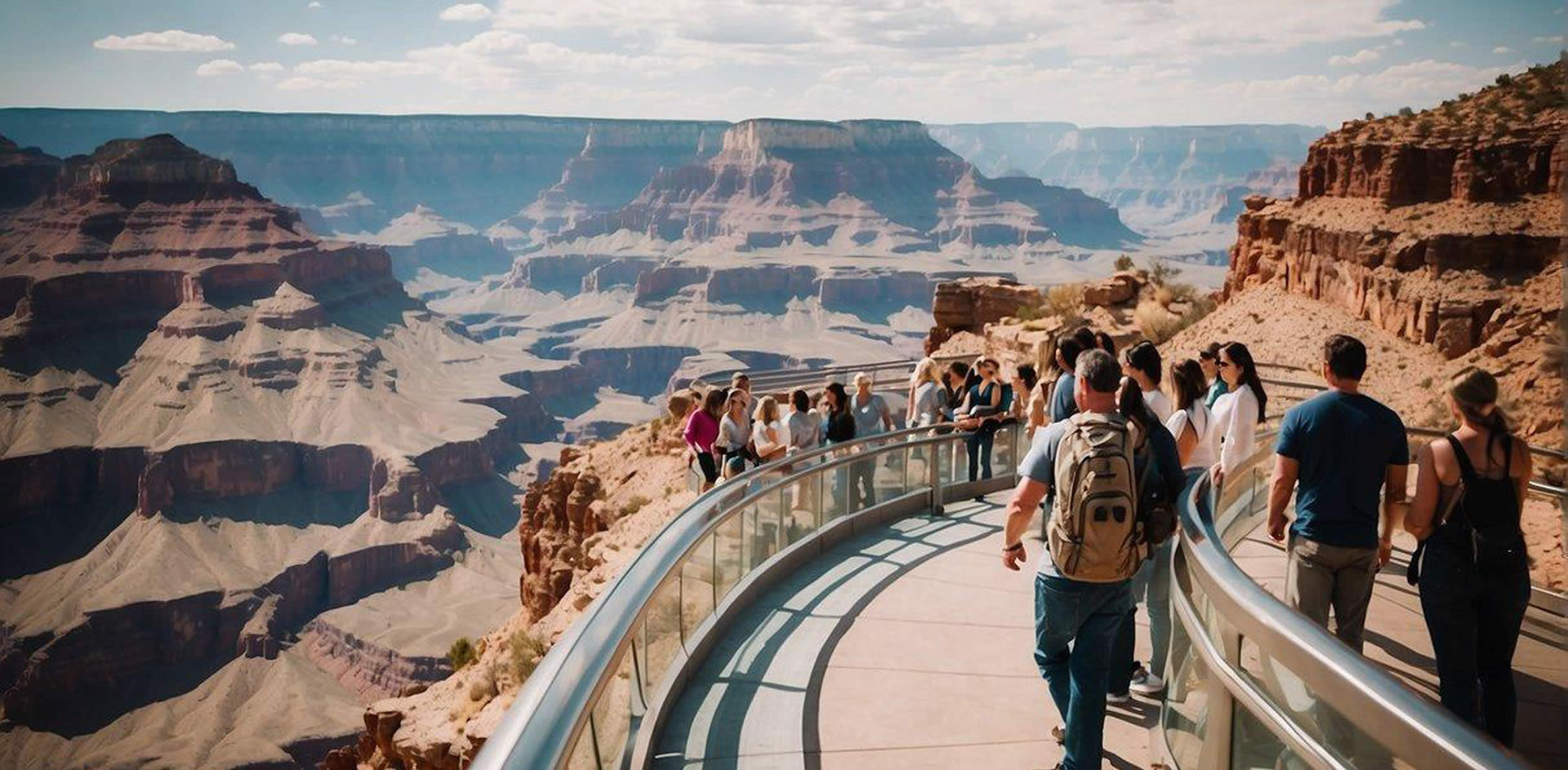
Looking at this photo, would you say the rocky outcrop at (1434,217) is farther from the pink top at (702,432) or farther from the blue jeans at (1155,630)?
the blue jeans at (1155,630)

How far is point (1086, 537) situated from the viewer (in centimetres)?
391

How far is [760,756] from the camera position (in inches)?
184

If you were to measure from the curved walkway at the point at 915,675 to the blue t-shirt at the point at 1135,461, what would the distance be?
3.57ft

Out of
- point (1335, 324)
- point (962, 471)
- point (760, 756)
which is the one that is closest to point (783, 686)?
point (760, 756)

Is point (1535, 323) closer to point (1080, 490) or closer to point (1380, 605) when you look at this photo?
point (1380, 605)

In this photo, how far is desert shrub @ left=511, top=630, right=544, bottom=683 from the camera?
518 inches

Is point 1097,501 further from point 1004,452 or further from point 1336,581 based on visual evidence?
point 1004,452

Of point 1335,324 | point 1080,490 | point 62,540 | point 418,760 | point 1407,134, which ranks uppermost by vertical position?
point 1407,134

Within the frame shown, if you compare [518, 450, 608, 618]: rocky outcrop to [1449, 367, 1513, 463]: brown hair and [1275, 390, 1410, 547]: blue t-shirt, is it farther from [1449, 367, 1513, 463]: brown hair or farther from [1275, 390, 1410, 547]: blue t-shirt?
[1449, 367, 1513, 463]: brown hair

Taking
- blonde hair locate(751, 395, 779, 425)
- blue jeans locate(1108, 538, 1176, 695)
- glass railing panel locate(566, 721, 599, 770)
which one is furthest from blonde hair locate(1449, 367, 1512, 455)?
blonde hair locate(751, 395, 779, 425)

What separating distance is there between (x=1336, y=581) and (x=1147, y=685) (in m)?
1.03

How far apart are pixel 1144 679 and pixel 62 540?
99.1 metres

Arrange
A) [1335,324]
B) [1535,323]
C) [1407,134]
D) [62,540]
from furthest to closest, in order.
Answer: [62,540]
[1407,134]
[1335,324]
[1535,323]

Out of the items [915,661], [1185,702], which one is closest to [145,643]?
[915,661]
